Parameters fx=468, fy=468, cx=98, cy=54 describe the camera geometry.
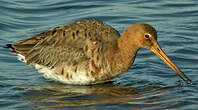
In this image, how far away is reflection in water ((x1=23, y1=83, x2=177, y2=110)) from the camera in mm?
8963

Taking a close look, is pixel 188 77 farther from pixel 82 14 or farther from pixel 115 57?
pixel 82 14

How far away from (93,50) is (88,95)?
933mm

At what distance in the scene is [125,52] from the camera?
9.80 m

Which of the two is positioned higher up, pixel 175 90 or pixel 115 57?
pixel 115 57

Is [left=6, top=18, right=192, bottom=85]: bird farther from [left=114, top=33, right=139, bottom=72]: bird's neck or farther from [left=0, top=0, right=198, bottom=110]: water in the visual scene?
[left=0, top=0, right=198, bottom=110]: water

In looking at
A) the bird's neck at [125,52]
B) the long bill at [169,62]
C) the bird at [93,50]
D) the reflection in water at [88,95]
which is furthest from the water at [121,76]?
the bird's neck at [125,52]

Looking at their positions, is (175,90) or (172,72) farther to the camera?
(172,72)

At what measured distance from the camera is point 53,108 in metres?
8.75

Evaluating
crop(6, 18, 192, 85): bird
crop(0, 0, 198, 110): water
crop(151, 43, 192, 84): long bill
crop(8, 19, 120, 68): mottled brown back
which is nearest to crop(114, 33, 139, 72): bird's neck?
crop(6, 18, 192, 85): bird

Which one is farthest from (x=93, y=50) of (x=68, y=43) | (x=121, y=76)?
(x=121, y=76)

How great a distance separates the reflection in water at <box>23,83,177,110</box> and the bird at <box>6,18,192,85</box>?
222mm

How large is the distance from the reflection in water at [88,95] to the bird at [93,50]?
222 millimetres

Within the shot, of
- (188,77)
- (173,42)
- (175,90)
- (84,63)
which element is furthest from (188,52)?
(84,63)

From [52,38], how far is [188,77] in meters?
3.10
